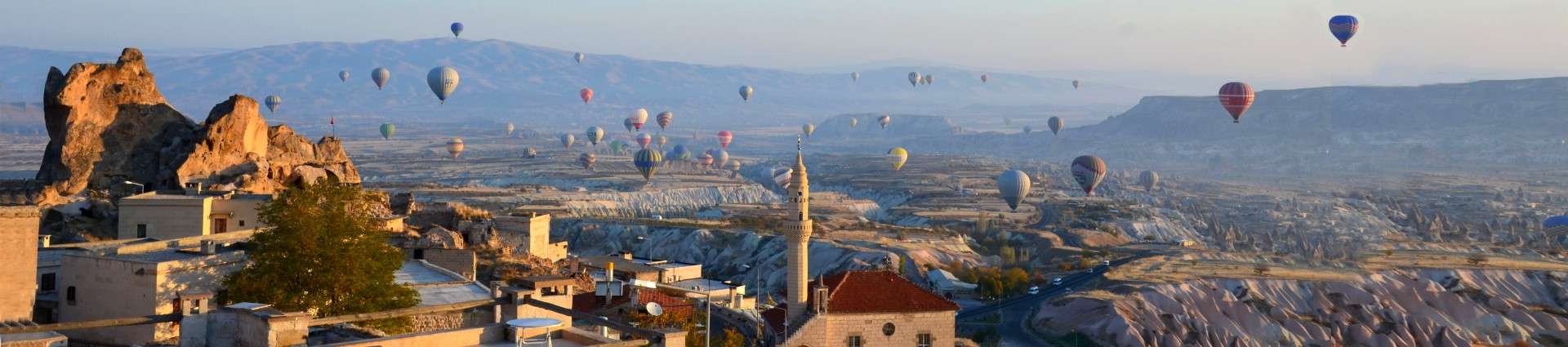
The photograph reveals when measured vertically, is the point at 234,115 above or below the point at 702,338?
above

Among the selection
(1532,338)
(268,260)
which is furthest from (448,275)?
(1532,338)

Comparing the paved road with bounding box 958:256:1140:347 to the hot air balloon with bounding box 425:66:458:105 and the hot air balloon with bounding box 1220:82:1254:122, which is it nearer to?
the hot air balloon with bounding box 1220:82:1254:122

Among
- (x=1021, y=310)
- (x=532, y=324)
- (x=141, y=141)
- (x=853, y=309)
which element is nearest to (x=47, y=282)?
(x=532, y=324)

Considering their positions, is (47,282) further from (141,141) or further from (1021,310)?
(1021,310)

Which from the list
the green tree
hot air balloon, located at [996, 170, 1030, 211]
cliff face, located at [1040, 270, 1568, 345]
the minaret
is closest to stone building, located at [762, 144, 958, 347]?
the minaret

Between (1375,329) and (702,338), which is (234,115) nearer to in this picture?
(702,338)

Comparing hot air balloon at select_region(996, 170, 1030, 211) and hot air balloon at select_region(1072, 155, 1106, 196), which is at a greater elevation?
hot air balloon at select_region(1072, 155, 1106, 196)

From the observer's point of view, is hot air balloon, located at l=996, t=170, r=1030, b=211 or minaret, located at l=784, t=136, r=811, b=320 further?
hot air balloon, located at l=996, t=170, r=1030, b=211

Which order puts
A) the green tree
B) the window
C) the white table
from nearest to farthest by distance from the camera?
the white table
the green tree
the window

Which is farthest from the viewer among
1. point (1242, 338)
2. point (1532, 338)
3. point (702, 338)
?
point (1532, 338)
